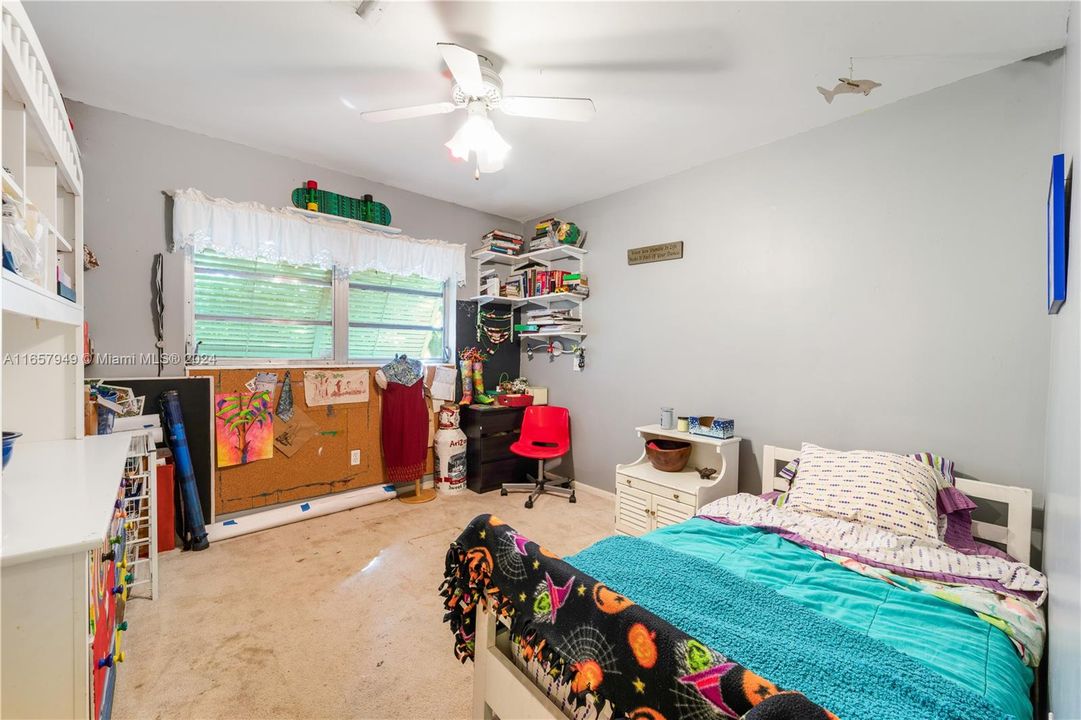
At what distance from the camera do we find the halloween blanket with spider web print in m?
0.65

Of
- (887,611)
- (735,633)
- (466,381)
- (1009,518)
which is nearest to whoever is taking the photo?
(735,633)

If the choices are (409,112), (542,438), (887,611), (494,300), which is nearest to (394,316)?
(494,300)

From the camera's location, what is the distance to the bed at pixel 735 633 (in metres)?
0.77

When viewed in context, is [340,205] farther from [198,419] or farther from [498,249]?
[198,419]

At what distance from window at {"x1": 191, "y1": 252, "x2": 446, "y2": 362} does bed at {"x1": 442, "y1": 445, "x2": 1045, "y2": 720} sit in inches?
107

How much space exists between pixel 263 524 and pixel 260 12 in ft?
9.42

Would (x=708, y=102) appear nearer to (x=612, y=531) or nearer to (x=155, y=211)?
(x=612, y=531)

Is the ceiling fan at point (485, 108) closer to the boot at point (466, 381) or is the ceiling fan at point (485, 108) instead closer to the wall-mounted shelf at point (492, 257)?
the wall-mounted shelf at point (492, 257)

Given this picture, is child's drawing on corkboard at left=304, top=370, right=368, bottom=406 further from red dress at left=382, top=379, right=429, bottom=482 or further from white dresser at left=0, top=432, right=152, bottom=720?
white dresser at left=0, top=432, right=152, bottom=720

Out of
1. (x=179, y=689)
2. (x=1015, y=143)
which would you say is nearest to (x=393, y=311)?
(x=179, y=689)

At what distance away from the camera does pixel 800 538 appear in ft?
5.87

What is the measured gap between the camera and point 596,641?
0.86 m

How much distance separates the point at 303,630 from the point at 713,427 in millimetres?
2462

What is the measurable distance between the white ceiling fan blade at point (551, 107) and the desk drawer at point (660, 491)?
216cm
